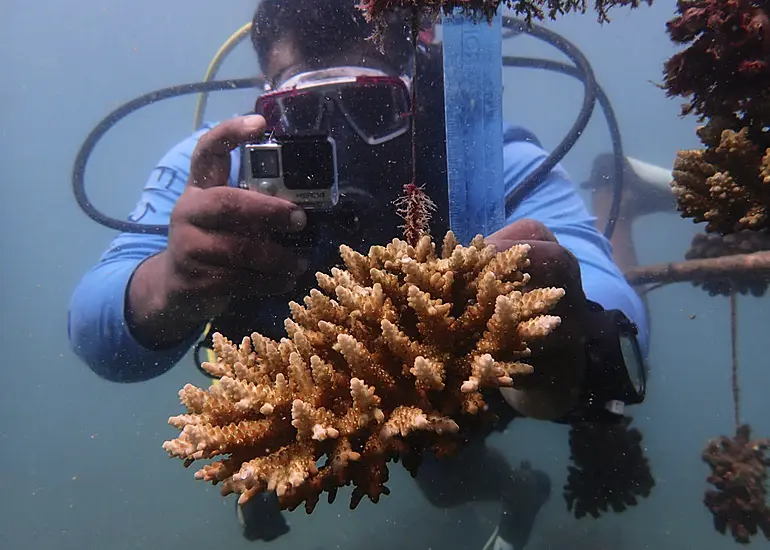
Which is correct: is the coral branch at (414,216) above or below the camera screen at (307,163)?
below

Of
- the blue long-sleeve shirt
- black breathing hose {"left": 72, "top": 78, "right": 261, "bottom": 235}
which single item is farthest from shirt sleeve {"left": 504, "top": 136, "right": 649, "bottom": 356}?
black breathing hose {"left": 72, "top": 78, "right": 261, "bottom": 235}

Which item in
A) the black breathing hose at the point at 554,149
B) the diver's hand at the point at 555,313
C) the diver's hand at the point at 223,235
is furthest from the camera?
the black breathing hose at the point at 554,149

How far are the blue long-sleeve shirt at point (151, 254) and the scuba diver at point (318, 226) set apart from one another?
0.01 m

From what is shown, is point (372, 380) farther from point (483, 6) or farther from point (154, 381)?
point (154, 381)

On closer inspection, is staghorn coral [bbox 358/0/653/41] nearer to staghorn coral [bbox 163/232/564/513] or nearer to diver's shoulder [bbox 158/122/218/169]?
staghorn coral [bbox 163/232/564/513]

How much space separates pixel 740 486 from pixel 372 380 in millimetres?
4938

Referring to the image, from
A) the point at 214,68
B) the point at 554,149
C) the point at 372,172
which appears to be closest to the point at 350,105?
the point at 372,172

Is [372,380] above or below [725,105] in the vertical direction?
below

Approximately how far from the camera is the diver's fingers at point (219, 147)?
228 cm

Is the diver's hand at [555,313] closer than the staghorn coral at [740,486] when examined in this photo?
Yes

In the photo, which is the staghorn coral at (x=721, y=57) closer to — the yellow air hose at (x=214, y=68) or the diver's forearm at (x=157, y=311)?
the diver's forearm at (x=157, y=311)

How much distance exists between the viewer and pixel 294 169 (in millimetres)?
2273

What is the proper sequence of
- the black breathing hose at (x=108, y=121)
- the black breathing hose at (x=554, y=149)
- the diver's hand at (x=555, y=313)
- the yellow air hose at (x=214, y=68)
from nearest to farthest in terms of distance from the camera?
the diver's hand at (x=555, y=313) < the black breathing hose at (x=554, y=149) < the black breathing hose at (x=108, y=121) < the yellow air hose at (x=214, y=68)

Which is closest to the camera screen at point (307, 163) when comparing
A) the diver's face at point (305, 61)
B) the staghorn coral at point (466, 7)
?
the staghorn coral at point (466, 7)
